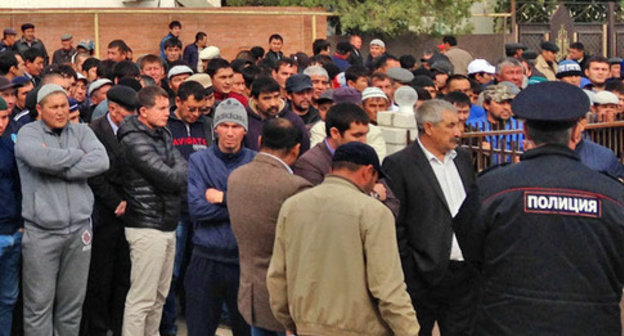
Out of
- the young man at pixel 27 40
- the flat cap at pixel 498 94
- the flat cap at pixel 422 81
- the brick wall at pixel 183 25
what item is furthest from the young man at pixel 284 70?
the brick wall at pixel 183 25

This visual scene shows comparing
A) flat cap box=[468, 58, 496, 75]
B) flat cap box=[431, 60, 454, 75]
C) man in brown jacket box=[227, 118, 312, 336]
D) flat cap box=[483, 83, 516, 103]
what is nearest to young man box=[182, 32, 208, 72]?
flat cap box=[431, 60, 454, 75]

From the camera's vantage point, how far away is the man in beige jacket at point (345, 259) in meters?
5.99

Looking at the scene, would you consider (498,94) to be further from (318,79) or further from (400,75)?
(400,75)

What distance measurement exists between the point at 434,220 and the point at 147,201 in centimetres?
241

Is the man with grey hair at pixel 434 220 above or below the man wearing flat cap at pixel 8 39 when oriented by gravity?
below

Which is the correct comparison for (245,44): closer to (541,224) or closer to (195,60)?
(195,60)

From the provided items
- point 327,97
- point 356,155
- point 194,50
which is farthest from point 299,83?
point 194,50

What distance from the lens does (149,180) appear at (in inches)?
→ 345

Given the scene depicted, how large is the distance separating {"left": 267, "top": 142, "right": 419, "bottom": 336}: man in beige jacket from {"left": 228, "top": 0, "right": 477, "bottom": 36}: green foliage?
58.1 ft

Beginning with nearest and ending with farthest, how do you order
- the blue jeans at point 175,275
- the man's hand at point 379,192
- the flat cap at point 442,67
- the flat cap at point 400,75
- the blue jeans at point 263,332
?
the blue jeans at point 263,332 → the man's hand at point 379,192 → the blue jeans at point 175,275 → the flat cap at point 400,75 → the flat cap at point 442,67

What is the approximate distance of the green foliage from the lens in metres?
23.7

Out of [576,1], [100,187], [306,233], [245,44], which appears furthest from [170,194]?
[576,1]

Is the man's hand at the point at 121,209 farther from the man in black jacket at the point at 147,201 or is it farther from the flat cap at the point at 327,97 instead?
the flat cap at the point at 327,97

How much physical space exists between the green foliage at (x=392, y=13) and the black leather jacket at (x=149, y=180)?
15252mm
